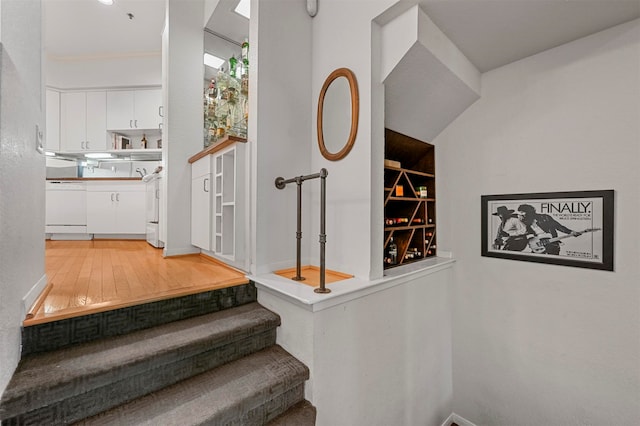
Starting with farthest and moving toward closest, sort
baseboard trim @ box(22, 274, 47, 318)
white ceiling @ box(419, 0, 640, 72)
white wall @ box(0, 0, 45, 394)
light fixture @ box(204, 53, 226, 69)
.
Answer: light fixture @ box(204, 53, 226, 69) → white ceiling @ box(419, 0, 640, 72) → baseboard trim @ box(22, 274, 47, 318) → white wall @ box(0, 0, 45, 394)

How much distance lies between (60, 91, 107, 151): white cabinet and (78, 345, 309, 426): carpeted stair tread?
443 cm

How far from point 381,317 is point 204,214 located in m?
1.56

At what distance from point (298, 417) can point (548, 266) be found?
164cm

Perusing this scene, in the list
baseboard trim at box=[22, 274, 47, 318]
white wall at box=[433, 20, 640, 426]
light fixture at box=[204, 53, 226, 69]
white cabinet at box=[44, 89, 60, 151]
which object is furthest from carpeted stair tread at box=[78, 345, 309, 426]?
white cabinet at box=[44, 89, 60, 151]

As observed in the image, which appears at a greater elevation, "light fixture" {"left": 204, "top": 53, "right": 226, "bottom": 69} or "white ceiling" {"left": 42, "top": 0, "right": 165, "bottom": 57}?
"white ceiling" {"left": 42, "top": 0, "right": 165, "bottom": 57}

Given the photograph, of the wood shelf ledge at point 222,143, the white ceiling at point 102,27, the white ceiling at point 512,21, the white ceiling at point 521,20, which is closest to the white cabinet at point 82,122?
the white ceiling at point 102,27

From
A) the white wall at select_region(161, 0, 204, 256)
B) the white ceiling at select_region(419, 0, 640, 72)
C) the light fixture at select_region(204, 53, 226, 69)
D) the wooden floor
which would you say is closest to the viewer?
the wooden floor

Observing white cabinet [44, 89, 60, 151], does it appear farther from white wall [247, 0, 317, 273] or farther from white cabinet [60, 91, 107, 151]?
white wall [247, 0, 317, 273]

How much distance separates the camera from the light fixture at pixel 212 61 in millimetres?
2617

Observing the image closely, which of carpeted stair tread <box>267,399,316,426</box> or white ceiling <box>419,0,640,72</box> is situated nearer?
carpeted stair tread <box>267,399,316,426</box>

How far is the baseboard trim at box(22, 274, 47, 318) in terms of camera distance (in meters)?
1.02

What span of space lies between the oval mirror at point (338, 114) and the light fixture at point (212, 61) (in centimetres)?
159

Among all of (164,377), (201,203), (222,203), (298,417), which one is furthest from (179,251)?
(298,417)

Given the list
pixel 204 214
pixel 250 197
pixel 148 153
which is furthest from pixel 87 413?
pixel 148 153
